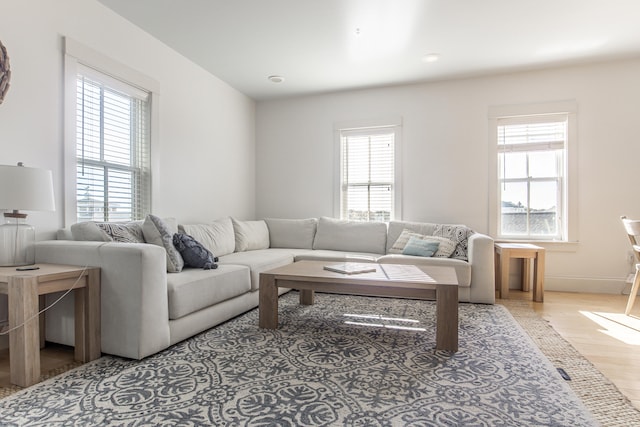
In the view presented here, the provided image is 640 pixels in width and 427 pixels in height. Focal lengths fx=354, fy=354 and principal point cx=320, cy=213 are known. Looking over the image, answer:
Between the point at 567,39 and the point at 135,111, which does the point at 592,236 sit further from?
the point at 135,111

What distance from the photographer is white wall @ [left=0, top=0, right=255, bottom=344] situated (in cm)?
237

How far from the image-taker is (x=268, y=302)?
2678 millimetres

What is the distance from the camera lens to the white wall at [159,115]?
2.37 m

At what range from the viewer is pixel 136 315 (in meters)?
2.08

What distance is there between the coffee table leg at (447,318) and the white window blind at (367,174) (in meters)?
2.56

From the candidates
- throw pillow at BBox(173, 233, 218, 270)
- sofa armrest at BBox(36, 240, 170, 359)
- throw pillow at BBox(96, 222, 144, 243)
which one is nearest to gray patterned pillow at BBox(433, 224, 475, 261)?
throw pillow at BBox(173, 233, 218, 270)

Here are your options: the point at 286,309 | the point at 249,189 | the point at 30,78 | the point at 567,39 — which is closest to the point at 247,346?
the point at 286,309

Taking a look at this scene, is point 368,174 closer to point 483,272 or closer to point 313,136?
point 313,136

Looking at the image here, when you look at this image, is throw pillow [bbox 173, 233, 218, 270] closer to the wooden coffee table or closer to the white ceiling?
the wooden coffee table

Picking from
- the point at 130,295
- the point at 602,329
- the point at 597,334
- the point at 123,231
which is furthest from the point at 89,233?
the point at 602,329

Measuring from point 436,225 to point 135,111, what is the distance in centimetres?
346

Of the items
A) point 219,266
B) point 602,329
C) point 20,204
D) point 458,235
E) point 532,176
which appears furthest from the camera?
point 532,176

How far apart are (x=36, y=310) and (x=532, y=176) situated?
4.89 metres

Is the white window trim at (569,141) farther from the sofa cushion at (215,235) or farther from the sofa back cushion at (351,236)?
the sofa cushion at (215,235)
